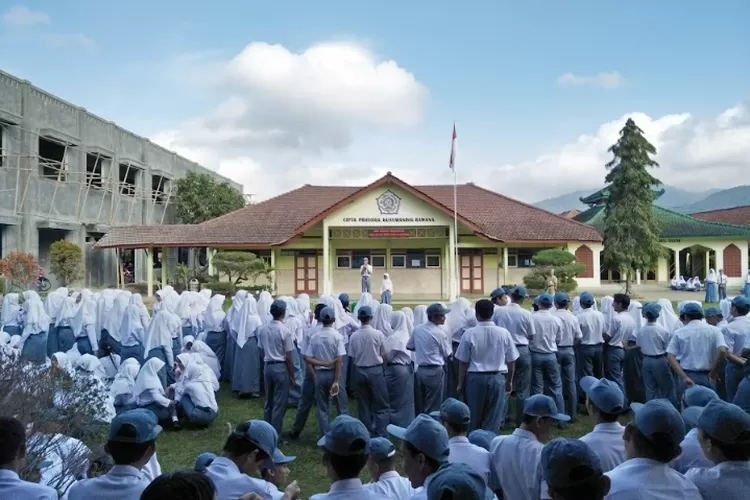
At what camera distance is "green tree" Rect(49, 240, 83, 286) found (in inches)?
925

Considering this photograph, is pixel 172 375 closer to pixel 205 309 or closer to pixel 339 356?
pixel 205 309

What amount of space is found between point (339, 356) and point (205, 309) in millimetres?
5133

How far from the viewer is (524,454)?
3.27m

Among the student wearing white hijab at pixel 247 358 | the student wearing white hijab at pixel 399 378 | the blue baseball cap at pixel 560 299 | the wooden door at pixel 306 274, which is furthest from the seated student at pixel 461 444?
the wooden door at pixel 306 274

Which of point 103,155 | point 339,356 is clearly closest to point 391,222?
point 103,155

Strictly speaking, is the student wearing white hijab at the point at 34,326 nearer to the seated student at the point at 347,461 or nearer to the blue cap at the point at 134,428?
the blue cap at the point at 134,428

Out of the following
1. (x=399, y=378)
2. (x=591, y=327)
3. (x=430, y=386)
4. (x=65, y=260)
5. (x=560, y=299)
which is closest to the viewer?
(x=430, y=386)

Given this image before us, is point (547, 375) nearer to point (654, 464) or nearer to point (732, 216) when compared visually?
point (654, 464)

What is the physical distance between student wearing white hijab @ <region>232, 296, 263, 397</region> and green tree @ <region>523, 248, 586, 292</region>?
51.5 ft

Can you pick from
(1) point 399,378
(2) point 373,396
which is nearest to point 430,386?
(1) point 399,378

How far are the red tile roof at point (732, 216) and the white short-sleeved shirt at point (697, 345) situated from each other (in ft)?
119

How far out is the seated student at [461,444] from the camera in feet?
10.9

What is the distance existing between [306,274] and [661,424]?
23.9 m

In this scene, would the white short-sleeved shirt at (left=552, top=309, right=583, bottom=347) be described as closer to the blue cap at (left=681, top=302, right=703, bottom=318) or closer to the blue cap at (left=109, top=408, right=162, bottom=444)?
the blue cap at (left=681, top=302, right=703, bottom=318)
